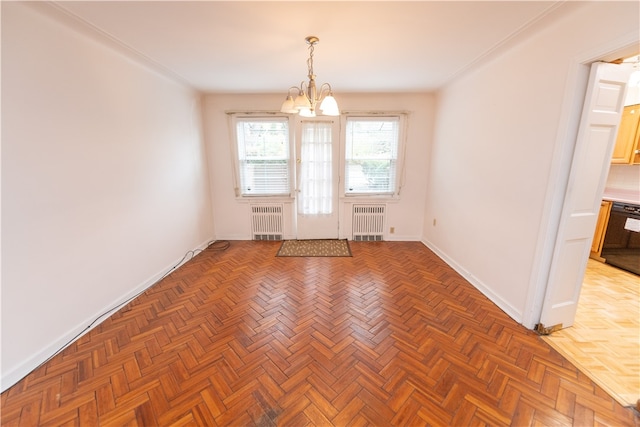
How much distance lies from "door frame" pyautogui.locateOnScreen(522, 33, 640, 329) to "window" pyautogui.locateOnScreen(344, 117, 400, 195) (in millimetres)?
2427

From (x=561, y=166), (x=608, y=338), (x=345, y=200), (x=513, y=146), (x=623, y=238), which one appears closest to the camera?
(x=561, y=166)

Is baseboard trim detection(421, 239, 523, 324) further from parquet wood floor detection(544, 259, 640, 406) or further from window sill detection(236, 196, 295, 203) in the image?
window sill detection(236, 196, 295, 203)

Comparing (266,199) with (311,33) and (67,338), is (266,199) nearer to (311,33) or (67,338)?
(311,33)

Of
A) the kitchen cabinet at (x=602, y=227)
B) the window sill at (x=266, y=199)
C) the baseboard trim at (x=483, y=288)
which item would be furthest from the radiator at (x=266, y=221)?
the kitchen cabinet at (x=602, y=227)

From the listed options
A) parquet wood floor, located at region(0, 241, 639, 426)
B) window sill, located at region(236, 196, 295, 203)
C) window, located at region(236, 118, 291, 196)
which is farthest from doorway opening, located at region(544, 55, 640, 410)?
window, located at region(236, 118, 291, 196)

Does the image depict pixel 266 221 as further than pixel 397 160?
Yes

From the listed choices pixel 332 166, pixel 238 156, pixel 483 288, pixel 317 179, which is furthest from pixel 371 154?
pixel 483 288

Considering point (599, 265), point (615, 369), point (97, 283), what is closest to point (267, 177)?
point (97, 283)

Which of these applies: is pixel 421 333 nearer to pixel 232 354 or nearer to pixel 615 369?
pixel 615 369

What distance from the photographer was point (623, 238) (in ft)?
11.0

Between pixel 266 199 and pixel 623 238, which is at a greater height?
pixel 266 199

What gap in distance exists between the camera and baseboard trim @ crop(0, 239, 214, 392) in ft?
5.37

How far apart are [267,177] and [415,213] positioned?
2.73m

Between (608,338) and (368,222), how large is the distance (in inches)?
118
